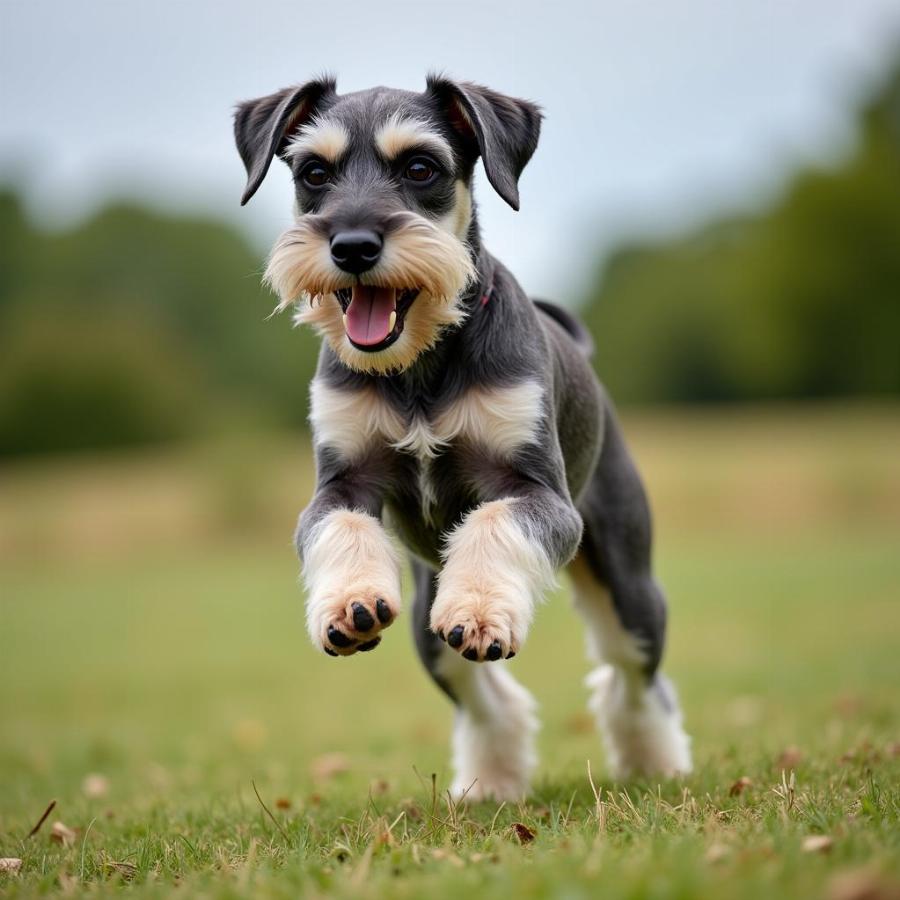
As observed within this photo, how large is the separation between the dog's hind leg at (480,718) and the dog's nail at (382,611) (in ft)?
6.19

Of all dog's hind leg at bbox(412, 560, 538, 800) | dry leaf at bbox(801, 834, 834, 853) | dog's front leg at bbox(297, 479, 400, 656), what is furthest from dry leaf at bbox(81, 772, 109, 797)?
dry leaf at bbox(801, 834, 834, 853)

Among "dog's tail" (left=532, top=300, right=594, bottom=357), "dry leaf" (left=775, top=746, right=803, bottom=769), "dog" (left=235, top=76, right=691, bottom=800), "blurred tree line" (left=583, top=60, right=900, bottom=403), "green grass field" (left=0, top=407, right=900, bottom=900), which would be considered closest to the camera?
"green grass field" (left=0, top=407, right=900, bottom=900)

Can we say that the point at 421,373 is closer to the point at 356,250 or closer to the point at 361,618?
the point at 356,250

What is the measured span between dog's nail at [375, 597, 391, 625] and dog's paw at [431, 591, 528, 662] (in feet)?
0.59

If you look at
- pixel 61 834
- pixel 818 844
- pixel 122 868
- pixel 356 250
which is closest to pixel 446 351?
pixel 356 250

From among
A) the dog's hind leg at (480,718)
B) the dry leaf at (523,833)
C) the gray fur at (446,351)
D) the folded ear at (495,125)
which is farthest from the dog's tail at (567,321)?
the dry leaf at (523,833)

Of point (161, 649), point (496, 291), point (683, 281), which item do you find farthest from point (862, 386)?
point (496, 291)

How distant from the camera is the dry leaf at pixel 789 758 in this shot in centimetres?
580

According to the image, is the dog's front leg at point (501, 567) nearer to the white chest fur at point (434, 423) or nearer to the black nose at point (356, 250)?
the white chest fur at point (434, 423)

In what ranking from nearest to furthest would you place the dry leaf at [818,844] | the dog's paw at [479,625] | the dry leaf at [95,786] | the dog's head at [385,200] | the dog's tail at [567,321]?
1. the dry leaf at [818,844]
2. the dog's paw at [479,625]
3. the dog's head at [385,200]
4. the dog's tail at [567,321]
5. the dry leaf at [95,786]

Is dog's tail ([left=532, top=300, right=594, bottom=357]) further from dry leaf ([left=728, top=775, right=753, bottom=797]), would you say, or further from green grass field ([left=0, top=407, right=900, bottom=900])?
dry leaf ([left=728, top=775, right=753, bottom=797])

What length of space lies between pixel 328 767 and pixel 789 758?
10.7ft

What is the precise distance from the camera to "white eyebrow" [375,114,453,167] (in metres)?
5.08

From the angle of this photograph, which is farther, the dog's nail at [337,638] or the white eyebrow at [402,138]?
the white eyebrow at [402,138]
